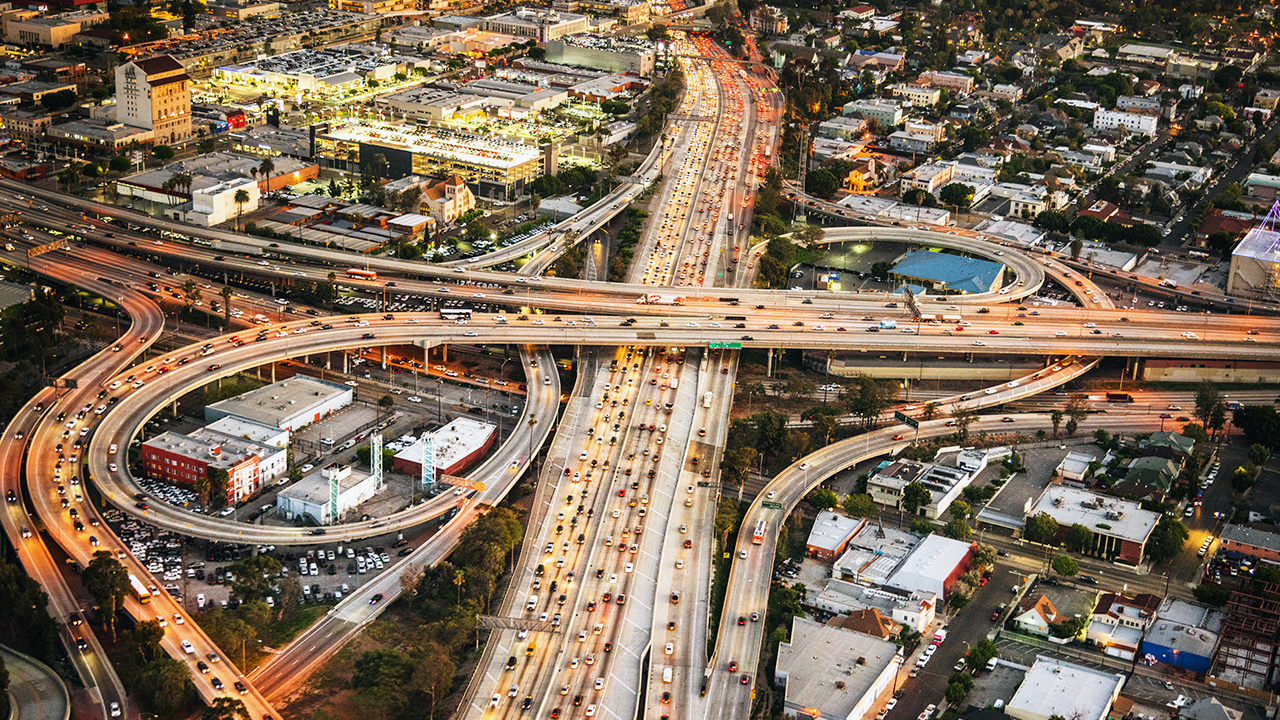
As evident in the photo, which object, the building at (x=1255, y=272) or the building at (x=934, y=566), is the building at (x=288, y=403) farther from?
the building at (x=1255, y=272)

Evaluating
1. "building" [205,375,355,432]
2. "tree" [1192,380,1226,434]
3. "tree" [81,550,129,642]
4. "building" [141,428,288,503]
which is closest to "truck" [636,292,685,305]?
"building" [205,375,355,432]

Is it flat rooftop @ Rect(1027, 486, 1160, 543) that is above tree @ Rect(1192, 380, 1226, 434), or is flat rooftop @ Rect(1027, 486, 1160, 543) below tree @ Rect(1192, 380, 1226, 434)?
below

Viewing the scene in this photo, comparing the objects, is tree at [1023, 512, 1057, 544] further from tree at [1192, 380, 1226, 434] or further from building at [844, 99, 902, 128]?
building at [844, 99, 902, 128]

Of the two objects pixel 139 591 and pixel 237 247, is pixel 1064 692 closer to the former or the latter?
pixel 139 591

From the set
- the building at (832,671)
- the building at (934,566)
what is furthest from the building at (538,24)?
the building at (832,671)

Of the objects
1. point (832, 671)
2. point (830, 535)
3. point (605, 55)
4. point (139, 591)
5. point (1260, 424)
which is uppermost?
point (605, 55)

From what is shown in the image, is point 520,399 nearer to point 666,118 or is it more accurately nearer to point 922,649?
point 922,649

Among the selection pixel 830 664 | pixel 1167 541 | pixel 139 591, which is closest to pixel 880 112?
pixel 1167 541
